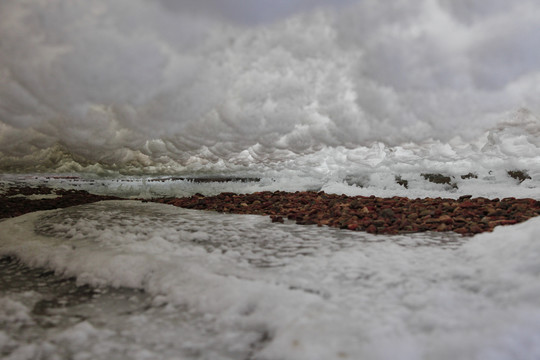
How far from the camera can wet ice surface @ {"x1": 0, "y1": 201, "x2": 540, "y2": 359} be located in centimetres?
245

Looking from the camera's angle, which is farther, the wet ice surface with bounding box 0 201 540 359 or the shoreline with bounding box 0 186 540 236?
the shoreline with bounding box 0 186 540 236

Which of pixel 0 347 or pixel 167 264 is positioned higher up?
pixel 167 264

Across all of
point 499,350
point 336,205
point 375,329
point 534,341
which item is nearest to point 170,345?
point 375,329

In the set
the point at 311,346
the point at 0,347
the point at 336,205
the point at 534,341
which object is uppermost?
the point at 336,205

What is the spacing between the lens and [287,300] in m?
3.21

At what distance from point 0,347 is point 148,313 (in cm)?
121

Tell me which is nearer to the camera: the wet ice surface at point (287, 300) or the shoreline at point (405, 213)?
the wet ice surface at point (287, 300)

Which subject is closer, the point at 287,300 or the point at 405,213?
the point at 287,300

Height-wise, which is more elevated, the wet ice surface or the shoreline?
the shoreline

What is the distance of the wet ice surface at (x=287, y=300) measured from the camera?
2.45 metres

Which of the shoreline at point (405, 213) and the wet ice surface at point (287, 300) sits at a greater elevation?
the shoreline at point (405, 213)

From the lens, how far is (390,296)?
314cm

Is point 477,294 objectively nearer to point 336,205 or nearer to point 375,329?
point 375,329

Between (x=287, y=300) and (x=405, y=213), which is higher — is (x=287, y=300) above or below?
below
